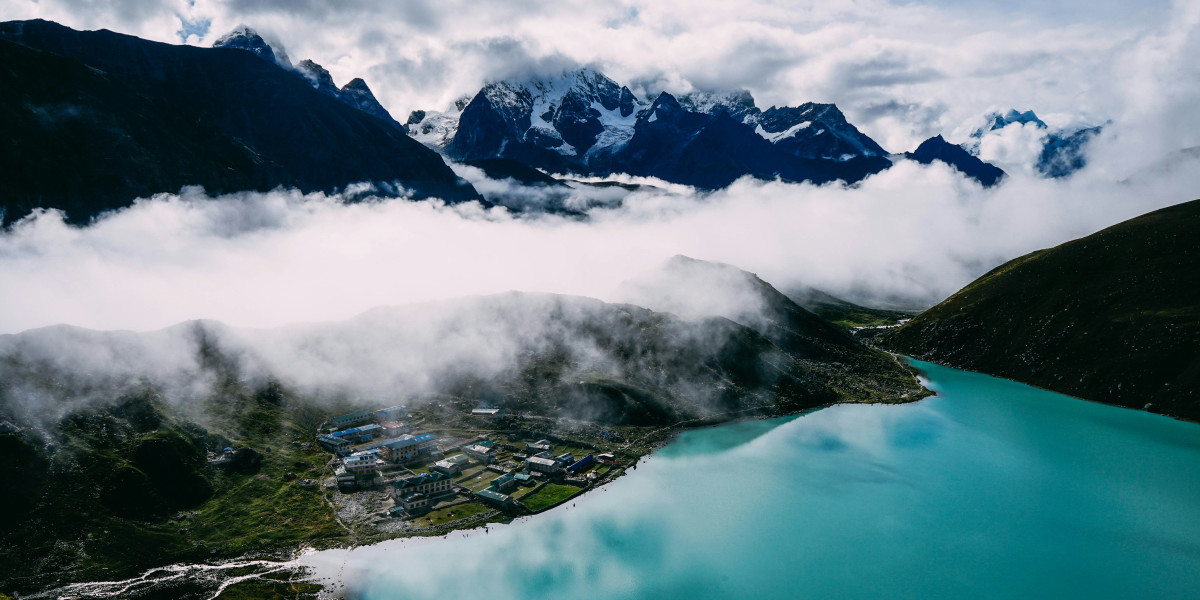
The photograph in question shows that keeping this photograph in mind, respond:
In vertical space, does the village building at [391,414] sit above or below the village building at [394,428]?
above

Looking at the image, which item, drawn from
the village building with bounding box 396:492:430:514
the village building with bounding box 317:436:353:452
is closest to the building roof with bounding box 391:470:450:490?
the village building with bounding box 396:492:430:514

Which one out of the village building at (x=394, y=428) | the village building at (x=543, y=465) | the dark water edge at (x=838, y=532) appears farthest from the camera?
the village building at (x=394, y=428)

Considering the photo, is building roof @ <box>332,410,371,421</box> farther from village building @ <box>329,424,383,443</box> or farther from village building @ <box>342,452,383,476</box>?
village building @ <box>342,452,383,476</box>

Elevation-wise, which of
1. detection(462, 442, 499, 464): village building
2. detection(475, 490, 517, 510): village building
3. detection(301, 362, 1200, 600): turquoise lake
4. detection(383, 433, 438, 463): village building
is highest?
detection(383, 433, 438, 463): village building

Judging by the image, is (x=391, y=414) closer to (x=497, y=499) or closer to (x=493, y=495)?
(x=493, y=495)

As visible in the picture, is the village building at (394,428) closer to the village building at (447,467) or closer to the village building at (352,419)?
the village building at (352,419)

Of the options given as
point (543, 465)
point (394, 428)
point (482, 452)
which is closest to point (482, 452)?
point (482, 452)

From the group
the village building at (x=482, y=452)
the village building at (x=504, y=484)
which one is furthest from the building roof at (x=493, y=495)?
the village building at (x=482, y=452)
